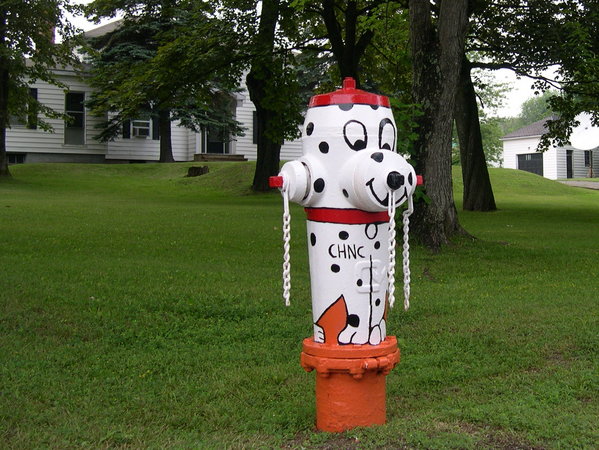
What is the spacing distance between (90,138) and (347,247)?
123ft

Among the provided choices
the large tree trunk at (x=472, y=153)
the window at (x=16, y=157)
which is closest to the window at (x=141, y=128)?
the window at (x=16, y=157)

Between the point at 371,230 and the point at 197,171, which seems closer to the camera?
the point at 371,230

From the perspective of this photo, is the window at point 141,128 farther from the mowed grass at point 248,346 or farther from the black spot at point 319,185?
the black spot at point 319,185

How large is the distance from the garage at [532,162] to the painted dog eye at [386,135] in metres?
57.4

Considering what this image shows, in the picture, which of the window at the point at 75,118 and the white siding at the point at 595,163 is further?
the white siding at the point at 595,163

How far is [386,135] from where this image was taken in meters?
4.26

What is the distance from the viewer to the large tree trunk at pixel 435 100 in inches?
463

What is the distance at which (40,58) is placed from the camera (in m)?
28.2

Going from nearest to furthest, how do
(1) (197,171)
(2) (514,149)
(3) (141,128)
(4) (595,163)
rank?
(1) (197,171), (3) (141,128), (4) (595,163), (2) (514,149)

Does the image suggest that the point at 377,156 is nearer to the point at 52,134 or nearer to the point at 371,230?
the point at 371,230

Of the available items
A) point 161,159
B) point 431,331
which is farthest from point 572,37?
point 161,159

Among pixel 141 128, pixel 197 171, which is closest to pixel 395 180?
pixel 197 171

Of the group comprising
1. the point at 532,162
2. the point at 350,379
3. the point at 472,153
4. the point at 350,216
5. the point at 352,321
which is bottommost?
the point at 350,379

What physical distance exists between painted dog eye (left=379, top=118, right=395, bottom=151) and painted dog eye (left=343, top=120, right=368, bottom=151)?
0.10 m
